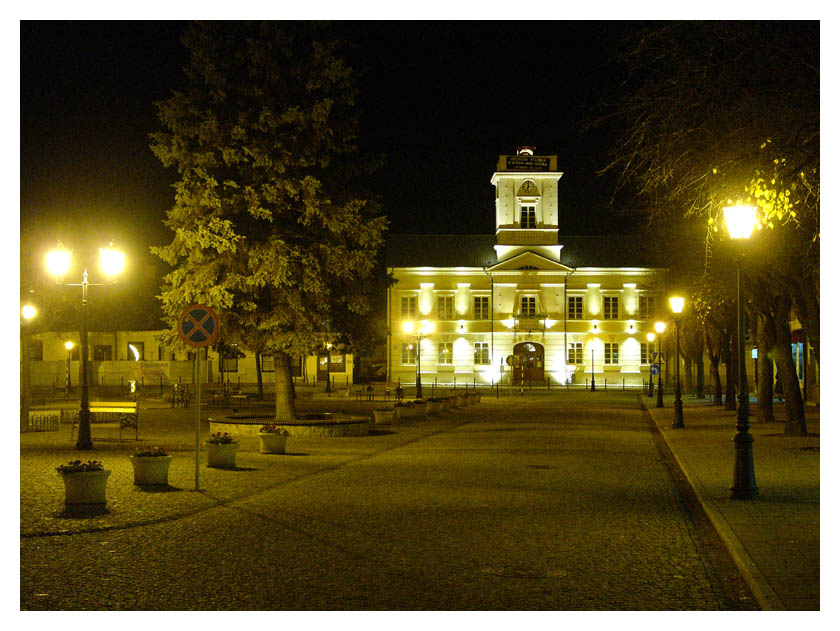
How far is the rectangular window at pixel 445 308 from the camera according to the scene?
79.2 meters

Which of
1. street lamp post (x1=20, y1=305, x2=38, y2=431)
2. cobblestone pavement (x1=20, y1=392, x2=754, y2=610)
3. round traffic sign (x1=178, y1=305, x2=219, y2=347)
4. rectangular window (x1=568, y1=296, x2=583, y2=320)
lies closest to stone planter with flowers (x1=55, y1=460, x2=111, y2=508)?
cobblestone pavement (x1=20, y1=392, x2=754, y2=610)

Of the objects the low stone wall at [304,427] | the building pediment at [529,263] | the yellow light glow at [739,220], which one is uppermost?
the building pediment at [529,263]

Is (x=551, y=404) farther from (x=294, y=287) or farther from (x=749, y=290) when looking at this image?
(x=294, y=287)

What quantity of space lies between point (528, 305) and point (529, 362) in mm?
4681

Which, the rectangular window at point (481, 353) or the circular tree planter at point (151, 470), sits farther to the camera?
the rectangular window at point (481, 353)

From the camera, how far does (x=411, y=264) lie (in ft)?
262

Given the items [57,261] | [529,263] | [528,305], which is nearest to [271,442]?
[57,261]

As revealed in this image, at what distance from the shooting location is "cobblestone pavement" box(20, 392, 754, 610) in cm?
837

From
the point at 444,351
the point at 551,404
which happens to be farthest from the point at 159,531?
the point at 444,351

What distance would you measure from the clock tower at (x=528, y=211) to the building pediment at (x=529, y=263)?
935 mm

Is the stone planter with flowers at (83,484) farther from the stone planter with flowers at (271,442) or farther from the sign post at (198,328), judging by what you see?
the stone planter with flowers at (271,442)

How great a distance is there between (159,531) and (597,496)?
6841 mm

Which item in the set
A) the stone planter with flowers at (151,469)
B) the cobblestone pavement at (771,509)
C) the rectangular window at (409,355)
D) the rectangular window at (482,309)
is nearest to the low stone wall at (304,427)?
the cobblestone pavement at (771,509)

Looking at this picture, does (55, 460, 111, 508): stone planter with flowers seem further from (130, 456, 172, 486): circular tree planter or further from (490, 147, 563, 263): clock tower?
(490, 147, 563, 263): clock tower
